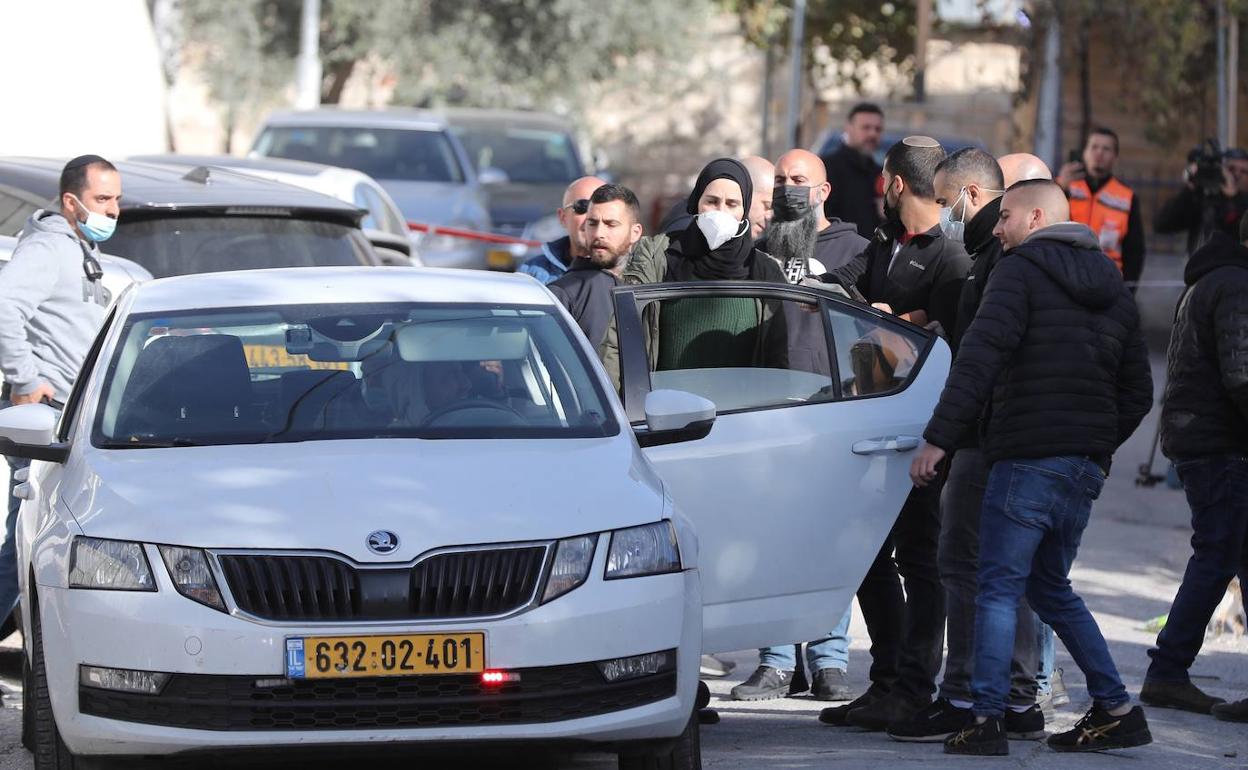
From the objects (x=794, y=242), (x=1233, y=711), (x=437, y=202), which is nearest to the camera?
(x=1233, y=711)

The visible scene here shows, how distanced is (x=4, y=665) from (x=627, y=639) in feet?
12.4

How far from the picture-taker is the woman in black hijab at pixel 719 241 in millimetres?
7289

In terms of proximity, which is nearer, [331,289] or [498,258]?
[331,289]

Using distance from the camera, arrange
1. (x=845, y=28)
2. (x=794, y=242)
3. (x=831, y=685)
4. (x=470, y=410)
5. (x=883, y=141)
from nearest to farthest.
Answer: (x=470, y=410), (x=831, y=685), (x=794, y=242), (x=883, y=141), (x=845, y=28)

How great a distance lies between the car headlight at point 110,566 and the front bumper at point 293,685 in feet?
0.10

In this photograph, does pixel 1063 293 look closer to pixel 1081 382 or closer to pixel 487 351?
pixel 1081 382

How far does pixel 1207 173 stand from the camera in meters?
11.6

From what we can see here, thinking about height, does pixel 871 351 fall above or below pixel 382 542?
above

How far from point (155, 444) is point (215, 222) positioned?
3.40 metres

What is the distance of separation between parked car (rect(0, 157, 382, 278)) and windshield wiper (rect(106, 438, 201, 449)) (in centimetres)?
303

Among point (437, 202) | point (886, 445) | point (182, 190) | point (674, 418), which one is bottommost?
point (437, 202)

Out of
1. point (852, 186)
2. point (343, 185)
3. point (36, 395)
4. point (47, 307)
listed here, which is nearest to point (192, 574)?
point (36, 395)

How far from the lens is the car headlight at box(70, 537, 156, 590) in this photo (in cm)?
498

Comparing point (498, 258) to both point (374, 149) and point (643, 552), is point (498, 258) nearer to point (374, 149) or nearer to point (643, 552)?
point (374, 149)
